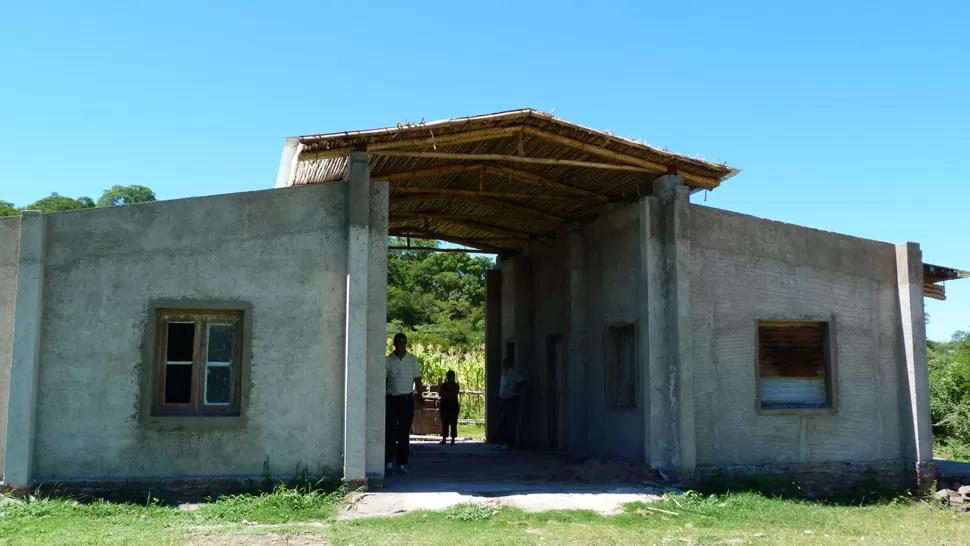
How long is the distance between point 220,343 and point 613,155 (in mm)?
5598

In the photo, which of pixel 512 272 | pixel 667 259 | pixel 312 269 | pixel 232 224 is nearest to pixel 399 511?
pixel 312 269

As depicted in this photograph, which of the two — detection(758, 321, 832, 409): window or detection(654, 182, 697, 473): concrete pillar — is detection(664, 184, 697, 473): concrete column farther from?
detection(758, 321, 832, 409): window

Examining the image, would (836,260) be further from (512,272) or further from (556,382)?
(512,272)

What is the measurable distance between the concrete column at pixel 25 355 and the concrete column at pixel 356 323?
342 centimetres

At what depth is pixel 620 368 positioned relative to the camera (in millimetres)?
13586

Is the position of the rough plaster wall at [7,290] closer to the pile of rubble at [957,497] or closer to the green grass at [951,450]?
the pile of rubble at [957,497]

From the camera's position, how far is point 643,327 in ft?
40.0

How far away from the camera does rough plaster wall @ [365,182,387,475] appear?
10.8 metres

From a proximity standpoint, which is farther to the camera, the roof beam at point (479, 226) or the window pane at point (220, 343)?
the roof beam at point (479, 226)

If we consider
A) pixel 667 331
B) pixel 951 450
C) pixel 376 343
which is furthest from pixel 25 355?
pixel 951 450

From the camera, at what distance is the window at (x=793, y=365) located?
12523 millimetres

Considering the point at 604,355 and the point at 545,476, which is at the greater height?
the point at 604,355

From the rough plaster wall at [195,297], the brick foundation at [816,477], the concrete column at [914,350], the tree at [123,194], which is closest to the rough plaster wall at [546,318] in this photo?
the brick foundation at [816,477]

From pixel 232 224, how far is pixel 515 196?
15.5 feet
